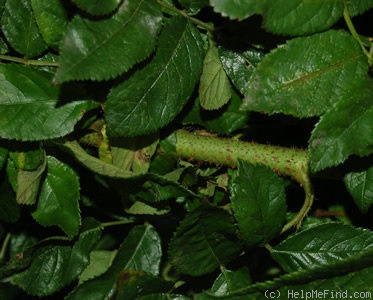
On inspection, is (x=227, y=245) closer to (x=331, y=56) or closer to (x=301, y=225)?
(x=301, y=225)

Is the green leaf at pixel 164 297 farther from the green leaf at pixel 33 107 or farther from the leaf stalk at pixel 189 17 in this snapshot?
the leaf stalk at pixel 189 17

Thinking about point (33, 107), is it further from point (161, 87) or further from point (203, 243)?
point (203, 243)

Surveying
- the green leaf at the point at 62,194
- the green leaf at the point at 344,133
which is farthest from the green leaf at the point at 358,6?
the green leaf at the point at 62,194

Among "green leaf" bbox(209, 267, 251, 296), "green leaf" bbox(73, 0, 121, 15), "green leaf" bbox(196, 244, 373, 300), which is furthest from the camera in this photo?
"green leaf" bbox(209, 267, 251, 296)

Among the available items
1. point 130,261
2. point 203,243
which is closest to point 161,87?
point 203,243

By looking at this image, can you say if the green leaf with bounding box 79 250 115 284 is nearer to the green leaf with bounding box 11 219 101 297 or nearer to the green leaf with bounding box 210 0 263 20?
the green leaf with bounding box 11 219 101 297

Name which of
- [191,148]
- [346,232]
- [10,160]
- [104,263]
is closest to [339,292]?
[346,232]

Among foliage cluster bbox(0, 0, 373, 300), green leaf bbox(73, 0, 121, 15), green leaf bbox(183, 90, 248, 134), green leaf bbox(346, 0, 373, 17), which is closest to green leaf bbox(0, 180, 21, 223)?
foliage cluster bbox(0, 0, 373, 300)
